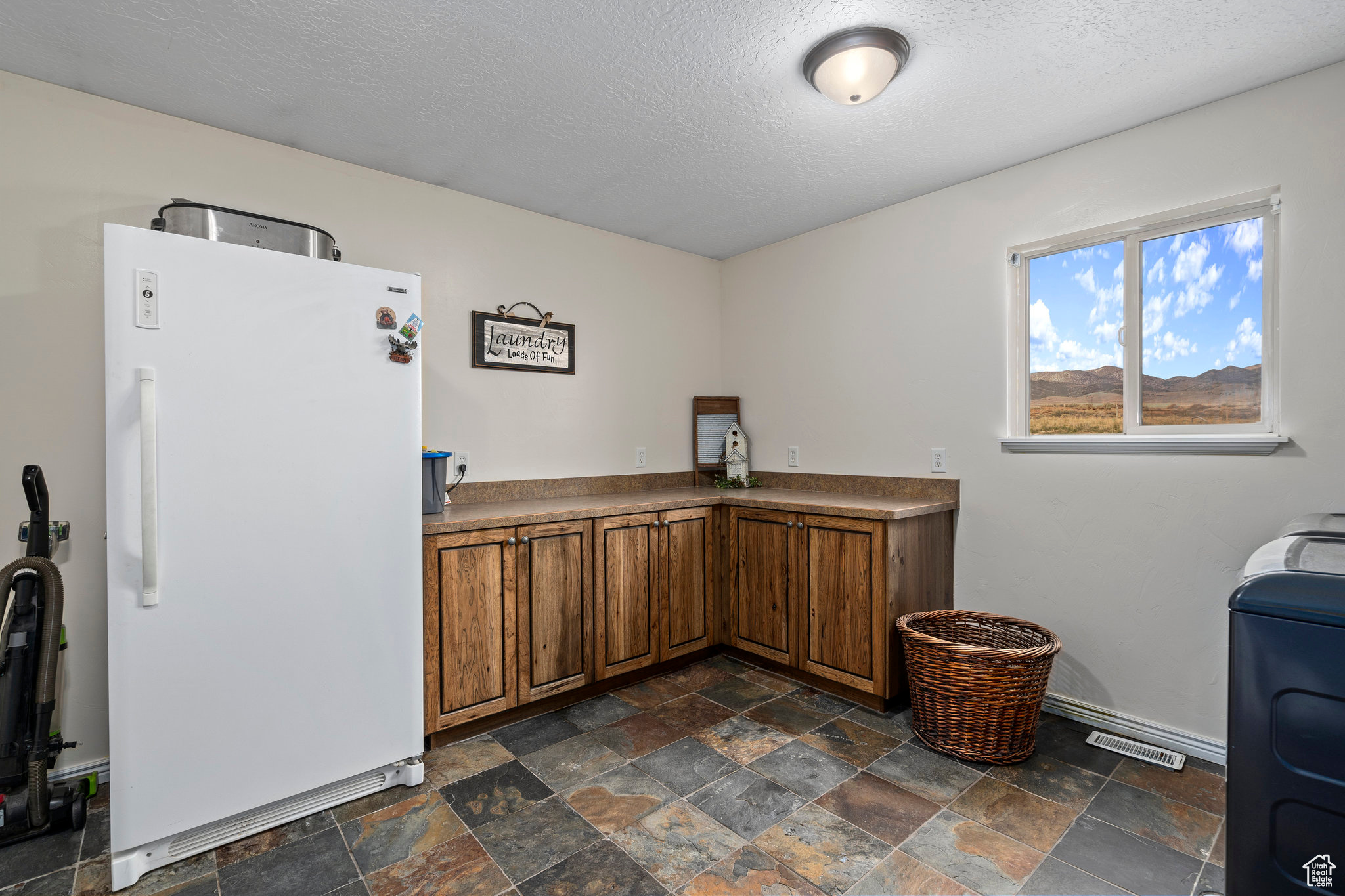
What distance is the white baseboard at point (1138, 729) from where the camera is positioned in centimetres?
220

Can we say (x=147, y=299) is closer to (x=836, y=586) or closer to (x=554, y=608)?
(x=554, y=608)

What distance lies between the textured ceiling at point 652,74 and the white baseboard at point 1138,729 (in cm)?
227

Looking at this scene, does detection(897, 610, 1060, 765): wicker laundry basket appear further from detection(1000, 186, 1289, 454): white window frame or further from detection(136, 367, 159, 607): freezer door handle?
detection(136, 367, 159, 607): freezer door handle

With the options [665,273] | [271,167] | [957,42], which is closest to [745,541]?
[665,273]

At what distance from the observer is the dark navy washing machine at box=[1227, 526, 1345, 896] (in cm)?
95

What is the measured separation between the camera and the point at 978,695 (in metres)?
2.17

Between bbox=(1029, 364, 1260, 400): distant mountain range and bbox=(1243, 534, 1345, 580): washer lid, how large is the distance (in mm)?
1056

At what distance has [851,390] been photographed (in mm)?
3334

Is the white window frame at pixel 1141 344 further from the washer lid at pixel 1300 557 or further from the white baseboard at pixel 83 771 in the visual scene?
the white baseboard at pixel 83 771

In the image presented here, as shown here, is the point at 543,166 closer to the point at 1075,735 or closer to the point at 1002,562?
the point at 1002,562

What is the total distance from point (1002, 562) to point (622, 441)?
6.64ft

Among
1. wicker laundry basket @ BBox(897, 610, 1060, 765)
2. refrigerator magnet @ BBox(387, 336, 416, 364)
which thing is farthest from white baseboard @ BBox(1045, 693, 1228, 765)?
refrigerator magnet @ BBox(387, 336, 416, 364)

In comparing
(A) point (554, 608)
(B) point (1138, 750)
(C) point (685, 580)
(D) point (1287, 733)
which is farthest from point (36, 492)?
(B) point (1138, 750)

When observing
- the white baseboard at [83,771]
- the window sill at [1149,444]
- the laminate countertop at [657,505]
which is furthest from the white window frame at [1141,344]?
the white baseboard at [83,771]
